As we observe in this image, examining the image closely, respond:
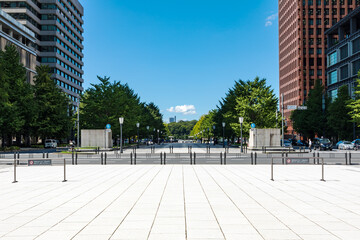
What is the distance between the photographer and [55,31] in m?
94.1

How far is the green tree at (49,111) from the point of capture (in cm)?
6151

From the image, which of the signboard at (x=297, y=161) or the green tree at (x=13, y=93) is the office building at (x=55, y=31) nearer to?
the green tree at (x=13, y=93)

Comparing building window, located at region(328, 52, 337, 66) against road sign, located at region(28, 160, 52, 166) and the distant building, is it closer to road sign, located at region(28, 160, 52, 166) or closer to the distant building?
the distant building

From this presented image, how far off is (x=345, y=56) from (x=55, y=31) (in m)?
78.9

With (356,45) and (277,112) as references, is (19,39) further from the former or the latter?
(356,45)

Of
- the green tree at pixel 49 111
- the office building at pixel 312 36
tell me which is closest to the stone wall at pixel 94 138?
the green tree at pixel 49 111

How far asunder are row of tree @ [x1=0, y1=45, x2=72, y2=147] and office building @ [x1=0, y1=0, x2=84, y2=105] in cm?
3034

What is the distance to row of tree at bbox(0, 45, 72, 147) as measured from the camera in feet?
159
